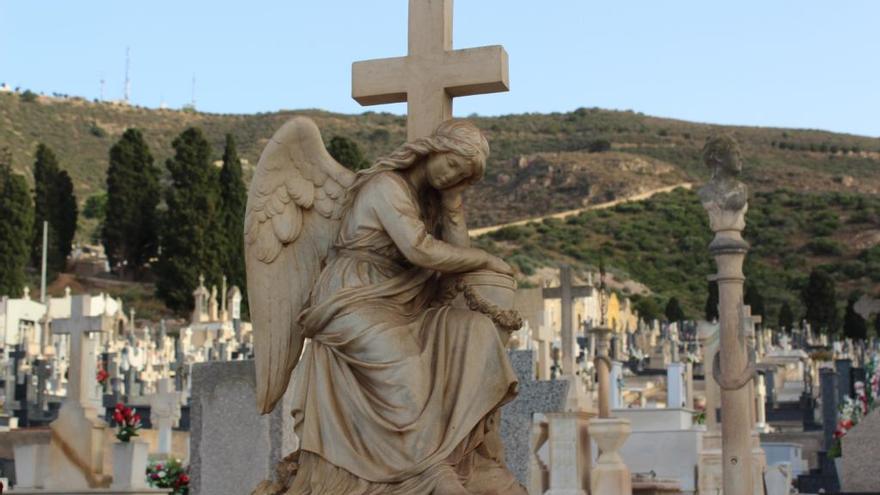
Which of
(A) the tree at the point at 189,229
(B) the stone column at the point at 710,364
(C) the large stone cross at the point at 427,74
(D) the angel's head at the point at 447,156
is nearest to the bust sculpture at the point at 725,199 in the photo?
(C) the large stone cross at the point at 427,74

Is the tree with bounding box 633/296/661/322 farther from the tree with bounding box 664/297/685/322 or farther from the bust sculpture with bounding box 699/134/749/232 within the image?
the bust sculpture with bounding box 699/134/749/232

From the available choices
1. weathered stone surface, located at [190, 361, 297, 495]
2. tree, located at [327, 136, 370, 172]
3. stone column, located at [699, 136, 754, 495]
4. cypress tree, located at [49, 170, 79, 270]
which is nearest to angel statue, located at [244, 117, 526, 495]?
weathered stone surface, located at [190, 361, 297, 495]

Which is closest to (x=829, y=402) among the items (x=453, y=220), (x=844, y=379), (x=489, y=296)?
(x=844, y=379)

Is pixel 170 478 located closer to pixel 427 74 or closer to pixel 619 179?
pixel 427 74

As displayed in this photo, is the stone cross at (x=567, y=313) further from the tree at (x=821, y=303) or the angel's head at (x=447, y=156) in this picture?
the tree at (x=821, y=303)

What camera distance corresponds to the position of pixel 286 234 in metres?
6.04

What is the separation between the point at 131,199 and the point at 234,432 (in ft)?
176

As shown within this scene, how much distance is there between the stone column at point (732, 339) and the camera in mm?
9320

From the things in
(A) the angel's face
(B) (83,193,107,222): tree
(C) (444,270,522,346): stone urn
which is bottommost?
(C) (444,270,522,346): stone urn

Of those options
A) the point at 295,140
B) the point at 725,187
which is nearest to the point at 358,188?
the point at 295,140

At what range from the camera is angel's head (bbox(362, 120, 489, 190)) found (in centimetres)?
581

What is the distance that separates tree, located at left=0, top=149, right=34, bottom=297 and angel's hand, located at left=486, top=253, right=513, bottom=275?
4560 centimetres

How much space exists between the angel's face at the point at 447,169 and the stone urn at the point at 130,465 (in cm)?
650

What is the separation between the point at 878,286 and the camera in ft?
257
